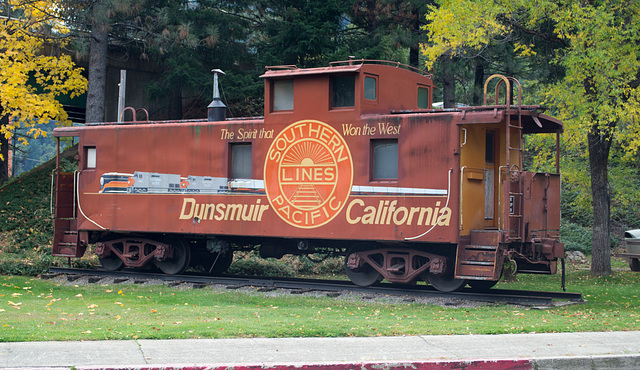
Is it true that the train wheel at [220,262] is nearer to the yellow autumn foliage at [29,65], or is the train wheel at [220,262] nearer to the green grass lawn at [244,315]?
the green grass lawn at [244,315]

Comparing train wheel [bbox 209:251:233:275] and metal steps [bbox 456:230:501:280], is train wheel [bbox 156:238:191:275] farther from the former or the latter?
metal steps [bbox 456:230:501:280]

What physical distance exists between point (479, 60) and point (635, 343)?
56.2 ft

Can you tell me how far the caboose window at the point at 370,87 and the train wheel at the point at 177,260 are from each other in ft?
20.0

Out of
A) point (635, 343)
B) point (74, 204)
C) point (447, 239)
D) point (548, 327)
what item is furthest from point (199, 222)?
point (635, 343)

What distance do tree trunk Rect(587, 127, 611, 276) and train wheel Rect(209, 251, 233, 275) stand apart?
31.9 feet

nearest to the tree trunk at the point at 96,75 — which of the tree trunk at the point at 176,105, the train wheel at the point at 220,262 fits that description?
the tree trunk at the point at 176,105

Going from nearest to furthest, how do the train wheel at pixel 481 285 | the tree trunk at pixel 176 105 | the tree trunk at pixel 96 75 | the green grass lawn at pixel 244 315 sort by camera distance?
the green grass lawn at pixel 244 315, the train wheel at pixel 481 285, the tree trunk at pixel 96 75, the tree trunk at pixel 176 105

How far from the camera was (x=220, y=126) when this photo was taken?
1642cm

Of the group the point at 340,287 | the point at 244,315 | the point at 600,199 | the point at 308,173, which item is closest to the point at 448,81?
the point at 600,199

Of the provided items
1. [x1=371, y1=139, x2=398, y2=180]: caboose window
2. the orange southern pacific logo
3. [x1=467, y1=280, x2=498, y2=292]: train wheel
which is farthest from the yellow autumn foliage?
[x1=467, y1=280, x2=498, y2=292]: train wheel

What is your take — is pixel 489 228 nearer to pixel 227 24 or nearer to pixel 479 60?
pixel 479 60

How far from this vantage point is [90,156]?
18438mm

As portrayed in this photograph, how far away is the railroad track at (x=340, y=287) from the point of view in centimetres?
1388

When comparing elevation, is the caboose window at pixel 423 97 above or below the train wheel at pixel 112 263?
above
